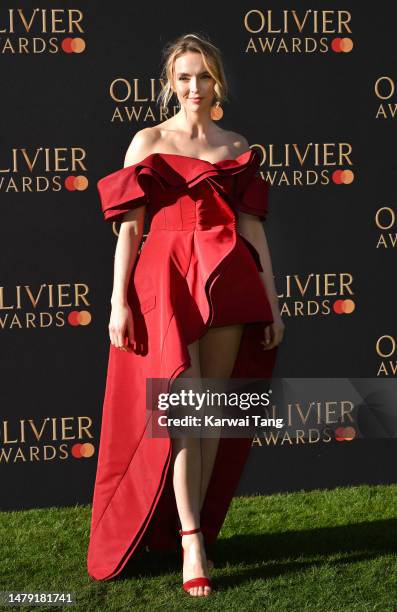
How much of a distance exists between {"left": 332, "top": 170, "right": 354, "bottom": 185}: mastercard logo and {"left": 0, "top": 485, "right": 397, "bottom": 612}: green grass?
1.36m

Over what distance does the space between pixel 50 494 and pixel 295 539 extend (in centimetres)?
113

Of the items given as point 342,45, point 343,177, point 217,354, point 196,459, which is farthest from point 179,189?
point 342,45

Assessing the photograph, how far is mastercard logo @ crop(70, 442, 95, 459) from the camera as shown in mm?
4609

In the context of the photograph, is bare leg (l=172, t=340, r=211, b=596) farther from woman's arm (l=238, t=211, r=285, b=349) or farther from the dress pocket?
woman's arm (l=238, t=211, r=285, b=349)

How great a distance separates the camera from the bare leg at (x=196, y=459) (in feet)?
11.2

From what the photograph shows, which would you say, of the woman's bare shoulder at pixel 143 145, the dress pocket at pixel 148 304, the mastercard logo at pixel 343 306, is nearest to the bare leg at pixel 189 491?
the dress pocket at pixel 148 304

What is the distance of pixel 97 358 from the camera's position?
4.56 m

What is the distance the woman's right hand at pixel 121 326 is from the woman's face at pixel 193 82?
67 cm

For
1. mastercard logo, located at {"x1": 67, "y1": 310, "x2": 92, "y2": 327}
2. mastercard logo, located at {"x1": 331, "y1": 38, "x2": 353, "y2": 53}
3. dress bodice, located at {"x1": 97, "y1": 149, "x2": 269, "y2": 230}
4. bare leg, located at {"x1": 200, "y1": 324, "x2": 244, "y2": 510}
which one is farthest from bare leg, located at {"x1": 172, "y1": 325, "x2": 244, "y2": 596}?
mastercard logo, located at {"x1": 331, "y1": 38, "x2": 353, "y2": 53}

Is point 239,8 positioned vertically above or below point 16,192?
above

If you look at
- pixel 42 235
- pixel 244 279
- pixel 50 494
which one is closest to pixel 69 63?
pixel 42 235

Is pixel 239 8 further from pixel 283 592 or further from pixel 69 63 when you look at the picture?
pixel 283 592

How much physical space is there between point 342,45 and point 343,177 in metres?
0.56

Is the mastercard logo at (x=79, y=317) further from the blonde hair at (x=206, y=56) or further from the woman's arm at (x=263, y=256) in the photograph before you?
the blonde hair at (x=206, y=56)
